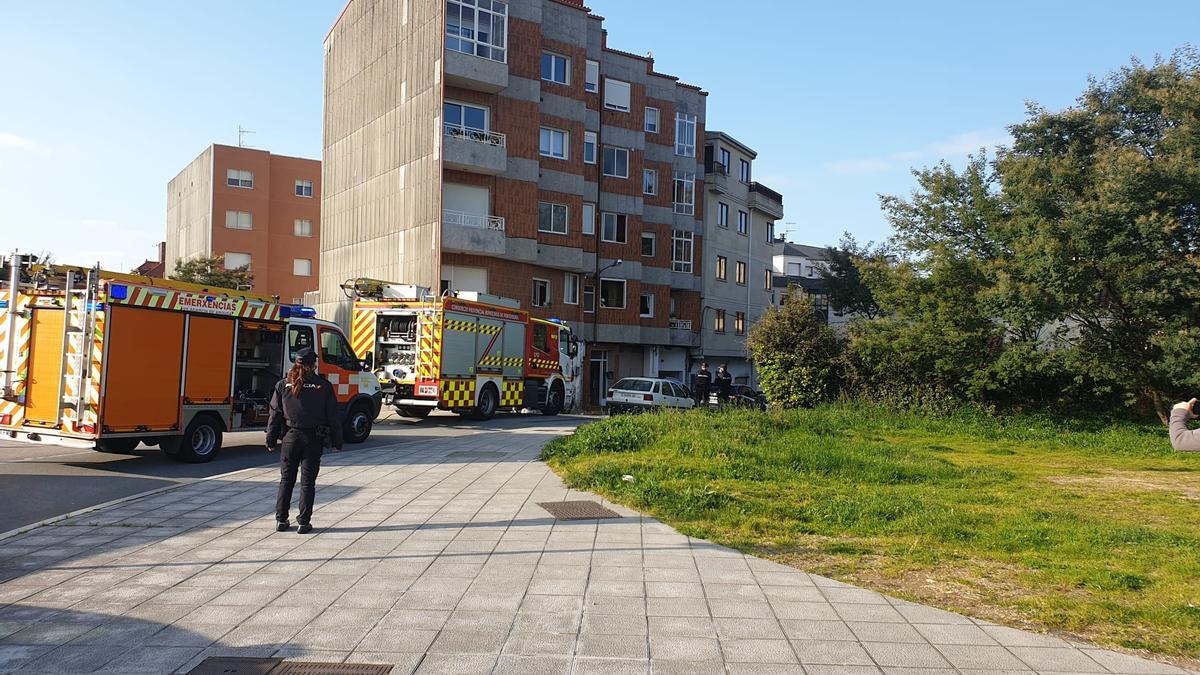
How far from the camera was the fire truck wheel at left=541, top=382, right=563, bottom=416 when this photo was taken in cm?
2698

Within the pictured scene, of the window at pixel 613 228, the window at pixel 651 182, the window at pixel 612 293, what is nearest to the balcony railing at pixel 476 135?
the window at pixel 613 228

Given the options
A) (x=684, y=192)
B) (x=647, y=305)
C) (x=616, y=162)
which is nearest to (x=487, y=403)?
(x=647, y=305)

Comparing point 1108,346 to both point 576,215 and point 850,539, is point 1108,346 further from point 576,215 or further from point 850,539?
point 576,215

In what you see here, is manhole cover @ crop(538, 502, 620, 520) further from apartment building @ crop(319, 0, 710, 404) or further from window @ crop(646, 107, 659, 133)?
window @ crop(646, 107, 659, 133)

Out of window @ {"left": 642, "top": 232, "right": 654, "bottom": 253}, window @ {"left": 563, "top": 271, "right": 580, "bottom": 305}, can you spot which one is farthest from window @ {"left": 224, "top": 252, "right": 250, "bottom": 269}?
window @ {"left": 642, "top": 232, "right": 654, "bottom": 253}

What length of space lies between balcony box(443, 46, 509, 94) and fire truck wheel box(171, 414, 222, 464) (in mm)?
21950

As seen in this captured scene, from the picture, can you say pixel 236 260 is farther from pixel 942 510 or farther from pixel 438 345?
pixel 942 510

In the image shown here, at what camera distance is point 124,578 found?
6.31m

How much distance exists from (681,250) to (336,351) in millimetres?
29857

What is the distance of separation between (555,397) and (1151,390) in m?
16.2

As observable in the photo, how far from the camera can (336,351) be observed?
55.7 feet

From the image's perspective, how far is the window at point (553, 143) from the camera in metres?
37.4

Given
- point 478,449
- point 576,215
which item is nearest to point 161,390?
point 478,449

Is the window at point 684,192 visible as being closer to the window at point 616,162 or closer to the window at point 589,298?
the window at point 616,162
